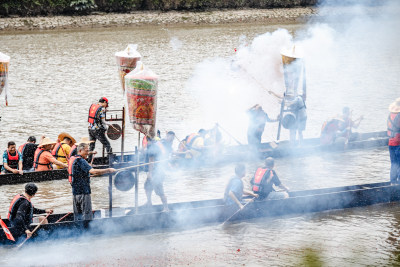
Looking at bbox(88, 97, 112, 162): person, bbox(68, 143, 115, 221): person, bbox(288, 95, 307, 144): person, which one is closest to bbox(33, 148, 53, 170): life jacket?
bbox(88, 97, 112, 162): person

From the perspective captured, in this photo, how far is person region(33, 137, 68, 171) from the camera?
1338 cm

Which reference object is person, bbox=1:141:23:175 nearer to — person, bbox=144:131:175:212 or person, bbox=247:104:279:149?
person, bbox=144:131:175:212

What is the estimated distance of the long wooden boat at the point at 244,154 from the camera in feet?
44.1

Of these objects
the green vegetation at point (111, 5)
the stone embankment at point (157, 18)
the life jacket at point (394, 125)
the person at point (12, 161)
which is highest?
the green vegetation at point (111, 5)

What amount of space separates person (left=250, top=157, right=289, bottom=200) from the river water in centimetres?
59

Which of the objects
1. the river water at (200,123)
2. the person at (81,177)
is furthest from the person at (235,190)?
the person at (81,177)

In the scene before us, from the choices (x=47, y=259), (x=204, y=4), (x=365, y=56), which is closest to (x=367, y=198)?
(x=47, y=259)

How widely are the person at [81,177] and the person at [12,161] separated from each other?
144 inches

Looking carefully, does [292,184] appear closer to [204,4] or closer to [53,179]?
[53,179]

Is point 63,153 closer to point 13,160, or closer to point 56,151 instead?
point 56,151

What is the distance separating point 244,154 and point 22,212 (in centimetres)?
691

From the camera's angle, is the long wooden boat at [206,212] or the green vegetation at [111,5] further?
the green vegetation at [111,5]

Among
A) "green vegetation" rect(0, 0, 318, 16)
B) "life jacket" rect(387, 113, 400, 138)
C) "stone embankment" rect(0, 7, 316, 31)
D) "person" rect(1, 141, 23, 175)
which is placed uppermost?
"green vegetation" rect(0, 0, 318, 16)

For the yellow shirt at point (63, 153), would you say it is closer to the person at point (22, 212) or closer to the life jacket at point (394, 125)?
the person at point (22, 212)
